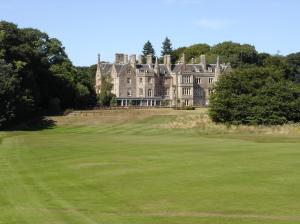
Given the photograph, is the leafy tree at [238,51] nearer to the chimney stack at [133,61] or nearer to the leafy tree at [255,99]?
the chimney stack at [133,61]

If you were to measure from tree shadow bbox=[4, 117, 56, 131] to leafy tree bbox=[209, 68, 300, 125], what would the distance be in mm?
24386

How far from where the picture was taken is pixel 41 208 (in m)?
17.0

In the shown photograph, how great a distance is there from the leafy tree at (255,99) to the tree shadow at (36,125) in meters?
24.4

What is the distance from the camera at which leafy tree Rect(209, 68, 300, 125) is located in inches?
3039

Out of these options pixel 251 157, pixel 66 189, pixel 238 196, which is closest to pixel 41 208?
pixel 66 189

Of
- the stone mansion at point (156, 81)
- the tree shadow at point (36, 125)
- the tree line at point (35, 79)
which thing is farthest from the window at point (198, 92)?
the tree shadow at point (36, 125)

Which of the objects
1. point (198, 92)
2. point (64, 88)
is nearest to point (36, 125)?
point (64, 88)

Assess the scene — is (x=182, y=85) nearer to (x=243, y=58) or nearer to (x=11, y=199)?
(x=243, y=58)

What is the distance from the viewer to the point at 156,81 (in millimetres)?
135625

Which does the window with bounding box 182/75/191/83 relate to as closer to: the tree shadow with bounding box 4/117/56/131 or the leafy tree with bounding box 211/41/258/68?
the leafy tree with bounding box 211/41/258/68

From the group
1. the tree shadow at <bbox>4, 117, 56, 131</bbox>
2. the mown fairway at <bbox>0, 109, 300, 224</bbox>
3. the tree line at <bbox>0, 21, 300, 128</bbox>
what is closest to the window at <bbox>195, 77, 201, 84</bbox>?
the tree line at <bbox>0, 21, 300, 128</bbox>

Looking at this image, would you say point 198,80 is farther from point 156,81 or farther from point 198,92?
point 156,81

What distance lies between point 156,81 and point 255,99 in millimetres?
58728

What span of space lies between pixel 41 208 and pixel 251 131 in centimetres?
5616
